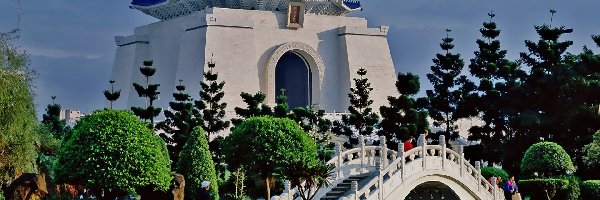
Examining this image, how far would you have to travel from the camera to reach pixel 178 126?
97.6 ft

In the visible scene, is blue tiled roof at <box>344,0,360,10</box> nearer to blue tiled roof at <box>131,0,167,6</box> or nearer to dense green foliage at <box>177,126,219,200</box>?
blue tiled roof at <box>131,0,167,6</box>

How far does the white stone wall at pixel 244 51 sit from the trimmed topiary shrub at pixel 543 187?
13.4 meters

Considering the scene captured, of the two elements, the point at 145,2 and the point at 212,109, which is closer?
the point at 212,109

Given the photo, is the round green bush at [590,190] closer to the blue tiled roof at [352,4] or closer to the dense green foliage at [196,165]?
the dense green foliage at [196,165]

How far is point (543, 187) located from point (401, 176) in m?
5.14

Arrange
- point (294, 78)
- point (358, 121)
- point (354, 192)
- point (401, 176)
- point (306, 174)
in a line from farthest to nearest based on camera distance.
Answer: point (294, 78) → point (358, 121) → point (401, 176) → point (354, 192) → point (306, 174)

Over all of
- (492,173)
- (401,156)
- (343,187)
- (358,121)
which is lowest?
(343,187)

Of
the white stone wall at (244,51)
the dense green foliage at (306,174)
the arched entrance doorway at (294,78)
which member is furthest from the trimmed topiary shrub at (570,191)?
the arched entrance doorway at (294,78)

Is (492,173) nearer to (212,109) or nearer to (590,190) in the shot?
(590,190)

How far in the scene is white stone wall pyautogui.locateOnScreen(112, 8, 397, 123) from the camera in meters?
36.6

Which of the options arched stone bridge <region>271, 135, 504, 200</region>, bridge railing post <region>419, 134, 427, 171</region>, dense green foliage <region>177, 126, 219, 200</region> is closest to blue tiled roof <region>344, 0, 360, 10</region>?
arched stone bridge <region>271, 135, 504, 200</region>

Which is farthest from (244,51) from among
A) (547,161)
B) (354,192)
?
(354,192)

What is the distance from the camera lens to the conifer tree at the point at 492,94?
31.9 m

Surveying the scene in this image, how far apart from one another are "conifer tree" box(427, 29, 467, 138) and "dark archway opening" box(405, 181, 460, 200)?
9325 mm
